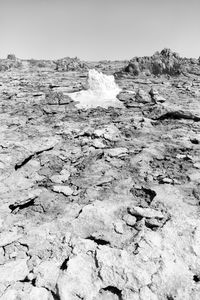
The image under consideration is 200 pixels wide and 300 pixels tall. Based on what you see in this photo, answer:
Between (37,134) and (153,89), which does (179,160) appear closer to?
(37,134)

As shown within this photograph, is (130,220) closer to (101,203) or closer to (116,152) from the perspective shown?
(101,203)

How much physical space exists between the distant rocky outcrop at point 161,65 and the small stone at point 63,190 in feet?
35.0

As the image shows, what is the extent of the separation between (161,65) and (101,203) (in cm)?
1226

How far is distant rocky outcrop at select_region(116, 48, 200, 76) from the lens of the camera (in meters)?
15.5

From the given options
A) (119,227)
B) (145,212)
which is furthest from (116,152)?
(119,227)

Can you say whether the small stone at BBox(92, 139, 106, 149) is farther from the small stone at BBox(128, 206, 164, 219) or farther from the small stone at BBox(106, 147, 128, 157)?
the small stone at BBox(128, 206, 164, 219)

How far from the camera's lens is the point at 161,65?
1573 cm

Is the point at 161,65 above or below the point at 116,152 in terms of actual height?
above

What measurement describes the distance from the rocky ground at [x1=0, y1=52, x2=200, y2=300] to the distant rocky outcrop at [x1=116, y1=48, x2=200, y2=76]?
5.45 meters

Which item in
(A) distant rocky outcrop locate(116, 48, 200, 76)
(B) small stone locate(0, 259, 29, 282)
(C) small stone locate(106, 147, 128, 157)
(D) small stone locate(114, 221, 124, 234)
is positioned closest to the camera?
(B) small stone locate(0, 259, 29, 282)

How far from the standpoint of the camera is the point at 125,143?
7895 mm

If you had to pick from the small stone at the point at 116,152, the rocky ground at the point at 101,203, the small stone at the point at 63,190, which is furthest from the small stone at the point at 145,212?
the small stone at the point at 116,152

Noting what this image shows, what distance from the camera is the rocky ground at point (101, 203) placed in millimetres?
3896

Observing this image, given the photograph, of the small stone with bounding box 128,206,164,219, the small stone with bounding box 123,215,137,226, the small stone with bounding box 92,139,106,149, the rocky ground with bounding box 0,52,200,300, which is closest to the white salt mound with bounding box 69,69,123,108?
the rocky ground with bounding box 0,52,200,300
